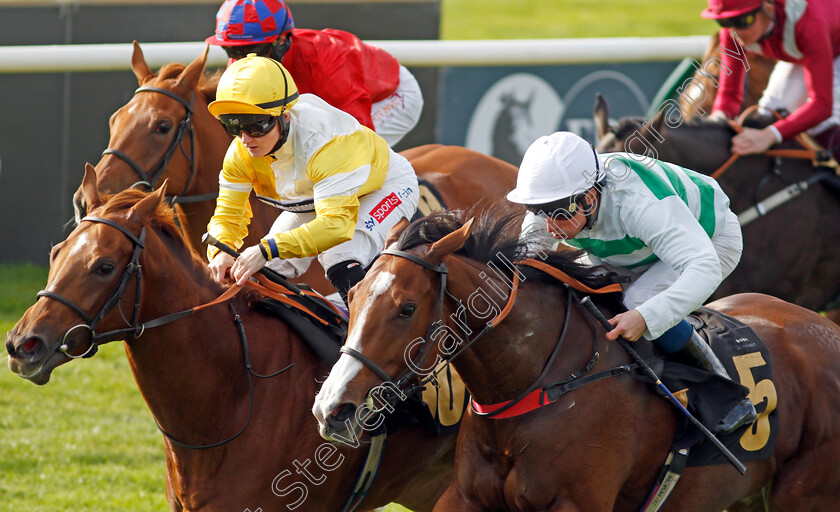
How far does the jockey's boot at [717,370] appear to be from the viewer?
3561mm

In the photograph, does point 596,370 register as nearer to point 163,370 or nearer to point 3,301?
point 163,370

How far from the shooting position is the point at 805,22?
20.3 feet

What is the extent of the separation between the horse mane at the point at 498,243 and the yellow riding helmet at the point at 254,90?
2.61 feet

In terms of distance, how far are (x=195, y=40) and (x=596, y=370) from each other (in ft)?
20.2

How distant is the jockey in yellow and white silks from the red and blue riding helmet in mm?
737

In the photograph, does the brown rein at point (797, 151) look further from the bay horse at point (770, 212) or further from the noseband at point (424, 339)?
the noseband at point (424, 339)

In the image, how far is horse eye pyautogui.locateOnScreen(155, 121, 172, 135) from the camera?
475 cm

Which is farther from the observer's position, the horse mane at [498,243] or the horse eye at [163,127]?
the horse eye at [163,127]

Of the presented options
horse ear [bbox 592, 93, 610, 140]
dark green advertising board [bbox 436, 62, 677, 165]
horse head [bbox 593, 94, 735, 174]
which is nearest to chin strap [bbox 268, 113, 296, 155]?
horse head [bbox 593, 94, 735, 174]

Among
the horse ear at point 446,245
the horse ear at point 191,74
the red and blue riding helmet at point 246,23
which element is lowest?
the horse ear at point 191,74

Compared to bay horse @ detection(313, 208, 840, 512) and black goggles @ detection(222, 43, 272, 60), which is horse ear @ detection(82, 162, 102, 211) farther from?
black goggles @ detection(222, 43, 272, 60)

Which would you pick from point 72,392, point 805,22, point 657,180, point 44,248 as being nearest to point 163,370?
point 657,180

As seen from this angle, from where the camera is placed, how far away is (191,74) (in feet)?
15.9

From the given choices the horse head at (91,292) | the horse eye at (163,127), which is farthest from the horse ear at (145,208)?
the horse eye at (163,127)
